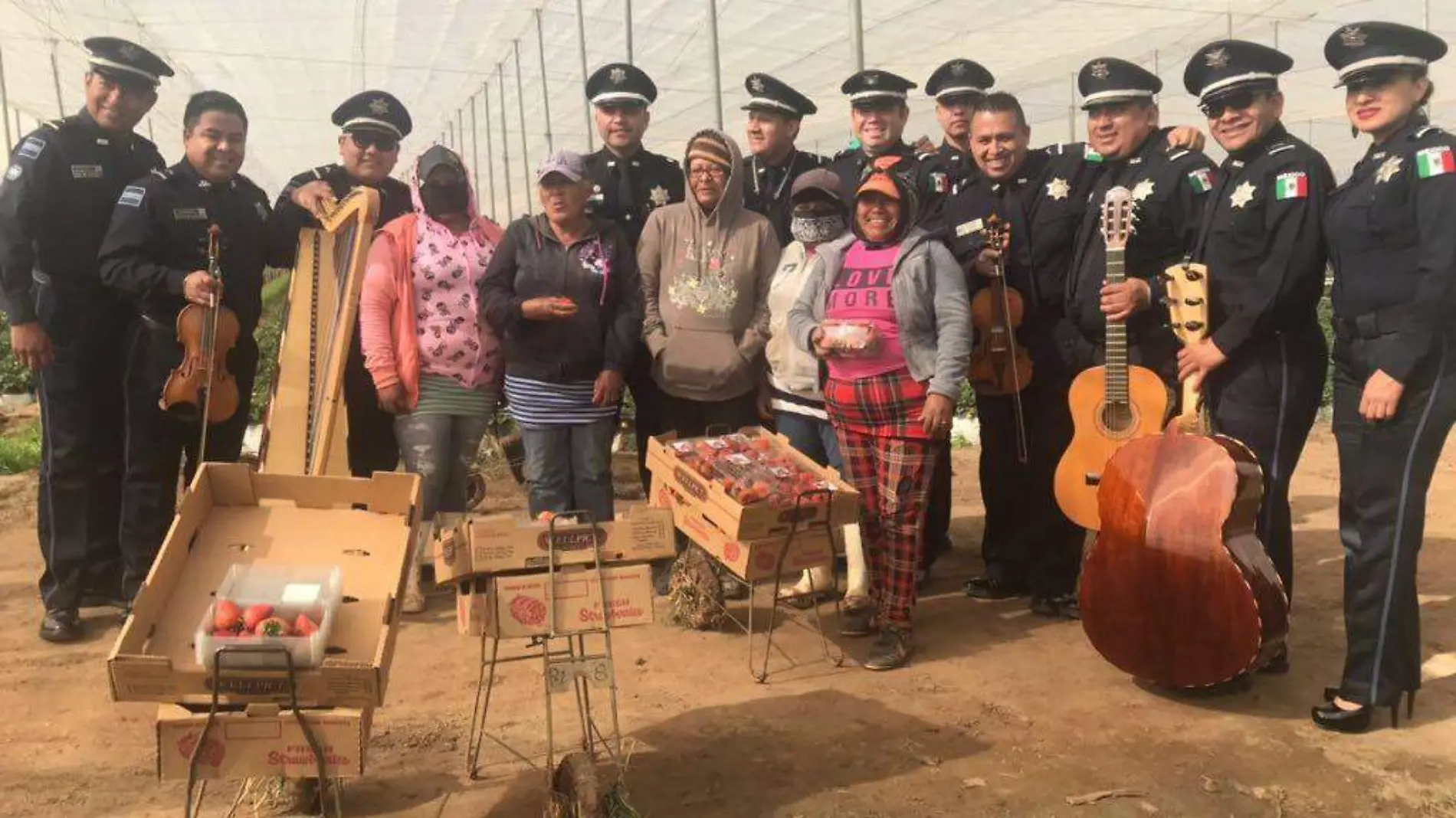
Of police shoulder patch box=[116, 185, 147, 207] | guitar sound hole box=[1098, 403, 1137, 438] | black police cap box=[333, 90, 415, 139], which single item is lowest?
guitar sound hole box=[1098, 403, 1137, 438]

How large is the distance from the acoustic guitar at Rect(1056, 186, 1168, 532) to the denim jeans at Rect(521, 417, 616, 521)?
5.98 feet

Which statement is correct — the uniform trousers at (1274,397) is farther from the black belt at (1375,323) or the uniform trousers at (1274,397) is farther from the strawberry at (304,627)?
the strawberry at (304,627)

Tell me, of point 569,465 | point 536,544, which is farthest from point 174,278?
point 536,544

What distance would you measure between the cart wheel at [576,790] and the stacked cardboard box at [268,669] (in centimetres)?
51

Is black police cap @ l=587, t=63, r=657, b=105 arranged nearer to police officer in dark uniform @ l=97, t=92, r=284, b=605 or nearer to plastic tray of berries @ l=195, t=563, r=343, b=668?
police officer in dark uniform @ l=97, t=92, r=284, b=605

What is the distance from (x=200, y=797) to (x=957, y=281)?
292 centimetres

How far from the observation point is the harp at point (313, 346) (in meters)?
4.08

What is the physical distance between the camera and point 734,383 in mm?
4656

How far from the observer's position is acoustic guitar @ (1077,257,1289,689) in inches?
138

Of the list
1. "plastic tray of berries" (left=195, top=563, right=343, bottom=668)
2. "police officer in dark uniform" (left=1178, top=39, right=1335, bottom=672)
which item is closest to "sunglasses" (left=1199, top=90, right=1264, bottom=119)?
→ "police officer in dark uniform" (left=1178, top=39, right=1335, bottom=672)

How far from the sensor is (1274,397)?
3.70 metres

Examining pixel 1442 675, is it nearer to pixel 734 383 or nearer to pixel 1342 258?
pixel 1342 258

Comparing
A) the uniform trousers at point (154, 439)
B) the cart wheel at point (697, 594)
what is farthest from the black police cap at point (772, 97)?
the uniform trousers at point (154, 439)

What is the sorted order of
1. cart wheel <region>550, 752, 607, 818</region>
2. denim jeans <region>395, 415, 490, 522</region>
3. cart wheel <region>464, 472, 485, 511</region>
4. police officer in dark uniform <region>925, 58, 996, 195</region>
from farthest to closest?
cart wheel <region>464, 472, 485, 511</region>, police officer in dark uniform <region>925, 58, 996, 195</region>, denim jeans <region>395, 415, 490, 522</region>, cart wheel <region>550, 752, 607, 818</region>
